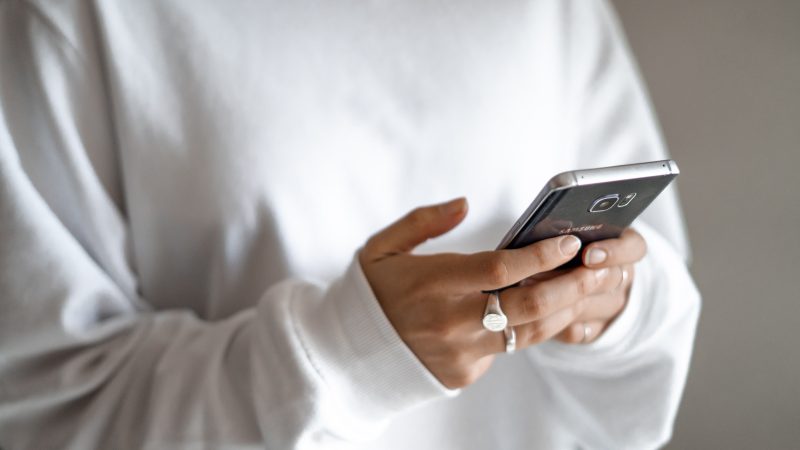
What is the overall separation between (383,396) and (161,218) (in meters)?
0.28

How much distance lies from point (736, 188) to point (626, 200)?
44 centimetres

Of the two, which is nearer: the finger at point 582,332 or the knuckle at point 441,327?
the knuckle at point 441,327

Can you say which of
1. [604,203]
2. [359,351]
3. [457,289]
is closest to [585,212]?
[604,203]

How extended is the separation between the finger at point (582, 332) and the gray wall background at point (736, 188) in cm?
23

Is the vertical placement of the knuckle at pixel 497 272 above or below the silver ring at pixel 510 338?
above

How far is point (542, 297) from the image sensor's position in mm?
438

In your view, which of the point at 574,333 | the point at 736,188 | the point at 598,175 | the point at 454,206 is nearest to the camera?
the point at 598,175

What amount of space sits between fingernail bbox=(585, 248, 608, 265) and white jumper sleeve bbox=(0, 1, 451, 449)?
0.58 feet

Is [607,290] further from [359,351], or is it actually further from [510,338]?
[359,351]

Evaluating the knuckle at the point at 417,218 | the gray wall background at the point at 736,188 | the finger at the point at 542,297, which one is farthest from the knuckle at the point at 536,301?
the gray wall background at the point at 736,188

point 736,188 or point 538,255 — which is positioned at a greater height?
point 538,255

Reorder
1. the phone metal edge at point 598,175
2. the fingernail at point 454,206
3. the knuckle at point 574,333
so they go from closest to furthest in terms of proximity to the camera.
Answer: the phone metal edge at point 598,175, the fingernail at point 454,206, the knuckle at point 574,333

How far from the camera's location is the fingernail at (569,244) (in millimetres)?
419

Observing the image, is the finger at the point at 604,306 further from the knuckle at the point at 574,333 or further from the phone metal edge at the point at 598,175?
the phone metal edge at the point at 598,175
